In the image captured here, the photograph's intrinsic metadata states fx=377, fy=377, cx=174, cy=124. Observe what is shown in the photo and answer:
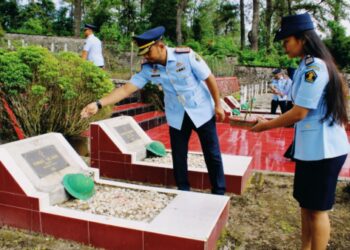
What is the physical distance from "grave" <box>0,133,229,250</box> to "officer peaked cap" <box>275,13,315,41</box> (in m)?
1.50

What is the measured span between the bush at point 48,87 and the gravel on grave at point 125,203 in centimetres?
209

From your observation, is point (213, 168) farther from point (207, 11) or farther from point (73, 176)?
point (207, 11)

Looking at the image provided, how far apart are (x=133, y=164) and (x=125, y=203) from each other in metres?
1.31

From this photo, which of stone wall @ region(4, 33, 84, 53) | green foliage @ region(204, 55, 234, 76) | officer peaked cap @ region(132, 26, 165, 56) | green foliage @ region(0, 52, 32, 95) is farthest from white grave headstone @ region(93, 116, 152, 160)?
stone wall @ region(4, 33, 84, 53)

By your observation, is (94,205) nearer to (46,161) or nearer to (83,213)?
(83,213)

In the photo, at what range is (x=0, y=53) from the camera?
198 inches

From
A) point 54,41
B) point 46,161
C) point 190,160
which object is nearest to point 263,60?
point 54,41

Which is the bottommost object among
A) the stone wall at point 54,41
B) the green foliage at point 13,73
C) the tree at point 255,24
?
the green foliage at point 13,73

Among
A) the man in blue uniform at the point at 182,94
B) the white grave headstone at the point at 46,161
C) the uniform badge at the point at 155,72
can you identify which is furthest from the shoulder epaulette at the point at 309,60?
the white grave headstone at the point at 46,161

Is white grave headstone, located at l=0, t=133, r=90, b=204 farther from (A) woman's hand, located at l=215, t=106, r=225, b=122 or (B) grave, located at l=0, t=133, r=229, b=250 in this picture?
(A) woman's hand, located at l=215, t=106, r=225, b=122

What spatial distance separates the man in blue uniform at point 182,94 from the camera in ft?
11.4

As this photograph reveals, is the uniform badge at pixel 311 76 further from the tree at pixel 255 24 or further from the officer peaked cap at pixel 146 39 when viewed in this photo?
the tree at pixel 255 24

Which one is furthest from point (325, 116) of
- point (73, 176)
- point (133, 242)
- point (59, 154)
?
point (59, 154)

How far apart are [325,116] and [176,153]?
70.4 inches
